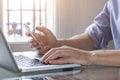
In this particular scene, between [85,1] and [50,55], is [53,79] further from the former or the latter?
[85,1]

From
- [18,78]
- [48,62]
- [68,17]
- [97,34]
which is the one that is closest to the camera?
[18,78]

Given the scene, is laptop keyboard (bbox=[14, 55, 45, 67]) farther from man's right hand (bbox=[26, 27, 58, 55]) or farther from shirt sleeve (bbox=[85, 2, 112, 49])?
shirt sleeve (bbox=[85, 2, 112, 49])

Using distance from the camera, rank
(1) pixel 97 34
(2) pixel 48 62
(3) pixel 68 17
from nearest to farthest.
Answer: (2) pixel 48 62, (1) pixel 97 34, (3) pixel 68 17

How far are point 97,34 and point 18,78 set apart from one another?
863mm

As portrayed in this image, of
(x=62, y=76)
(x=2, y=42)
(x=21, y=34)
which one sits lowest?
(x=21, y=34)

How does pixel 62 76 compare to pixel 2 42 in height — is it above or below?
below

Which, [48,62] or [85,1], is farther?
[85,1]

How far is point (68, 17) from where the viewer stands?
2.82 metres

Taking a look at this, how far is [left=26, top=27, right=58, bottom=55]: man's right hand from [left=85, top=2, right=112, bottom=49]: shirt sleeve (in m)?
0.29

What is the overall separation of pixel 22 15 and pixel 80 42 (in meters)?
1.45

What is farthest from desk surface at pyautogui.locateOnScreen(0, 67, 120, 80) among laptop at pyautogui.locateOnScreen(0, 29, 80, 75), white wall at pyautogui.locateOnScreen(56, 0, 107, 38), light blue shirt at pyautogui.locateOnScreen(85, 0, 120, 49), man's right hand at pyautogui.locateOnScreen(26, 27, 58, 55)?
white wall at pyautogui.locateOnScreen(56, 0, 107, 38)

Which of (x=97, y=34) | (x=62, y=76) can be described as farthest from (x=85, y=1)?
(x=62, y=76)

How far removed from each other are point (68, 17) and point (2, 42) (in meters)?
1.89

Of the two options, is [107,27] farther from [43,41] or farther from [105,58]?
[105,58]
